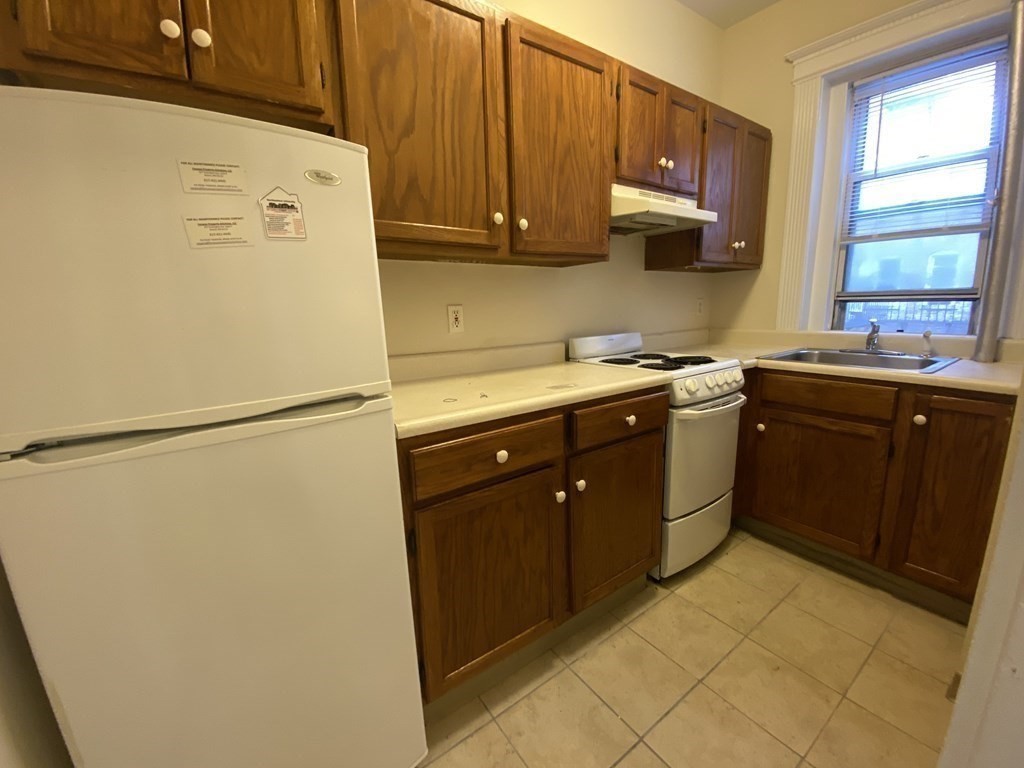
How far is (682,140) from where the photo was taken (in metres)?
1.88

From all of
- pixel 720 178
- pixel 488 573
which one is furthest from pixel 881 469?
pixel 488 573

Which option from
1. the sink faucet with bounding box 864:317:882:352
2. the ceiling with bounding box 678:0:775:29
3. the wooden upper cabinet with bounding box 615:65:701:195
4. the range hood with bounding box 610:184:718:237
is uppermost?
the ceiling with bounding box 678:0:775:29

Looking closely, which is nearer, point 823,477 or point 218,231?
point 218,231

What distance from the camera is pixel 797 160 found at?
227 cm

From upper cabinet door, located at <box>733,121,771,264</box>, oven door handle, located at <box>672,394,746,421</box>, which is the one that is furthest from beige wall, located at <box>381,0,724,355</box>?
oven door handle, located at <box>672,394,746,421</box>

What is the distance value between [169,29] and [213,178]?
1.45 feet

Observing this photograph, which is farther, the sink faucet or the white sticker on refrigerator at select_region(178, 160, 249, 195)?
the sink faucet

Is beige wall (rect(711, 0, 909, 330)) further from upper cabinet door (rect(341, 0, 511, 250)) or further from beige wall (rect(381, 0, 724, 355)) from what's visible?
upper cabinet door (rect(341, 0, 511, 250))

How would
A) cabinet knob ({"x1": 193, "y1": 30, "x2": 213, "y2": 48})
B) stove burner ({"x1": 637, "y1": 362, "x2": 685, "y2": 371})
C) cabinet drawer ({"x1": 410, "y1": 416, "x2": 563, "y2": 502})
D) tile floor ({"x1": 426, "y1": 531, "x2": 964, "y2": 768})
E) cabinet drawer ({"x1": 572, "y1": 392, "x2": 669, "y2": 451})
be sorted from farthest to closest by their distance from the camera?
stove burner ({"x1": 637, "y1": 362, "x2": 685, "y2": 371}) → cabinet drawer ({"x1": 572, "y1": 392, "x2": 669, "y2": 451}) → tile floor ({"x1": 426, "y1": 531, "x2": 964, "y2": 768}) → cabinet drawer ({"x1": 410, "y1": 416, "x2": 563, "y2": 502}) → cabinet knob ({"x1": 193, "y1": 30, "x2": 213, "y2": 48})

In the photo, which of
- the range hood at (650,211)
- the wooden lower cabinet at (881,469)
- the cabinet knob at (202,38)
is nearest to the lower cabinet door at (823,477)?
the wooden lower cabinet at (881,469)

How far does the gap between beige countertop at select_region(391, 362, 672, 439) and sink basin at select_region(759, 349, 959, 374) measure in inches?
38.0

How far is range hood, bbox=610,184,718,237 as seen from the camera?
1.66 metres

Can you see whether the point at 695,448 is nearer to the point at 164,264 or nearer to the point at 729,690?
the point at 729,690

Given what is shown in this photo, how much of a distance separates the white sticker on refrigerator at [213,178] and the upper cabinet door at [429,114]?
0.48 m
